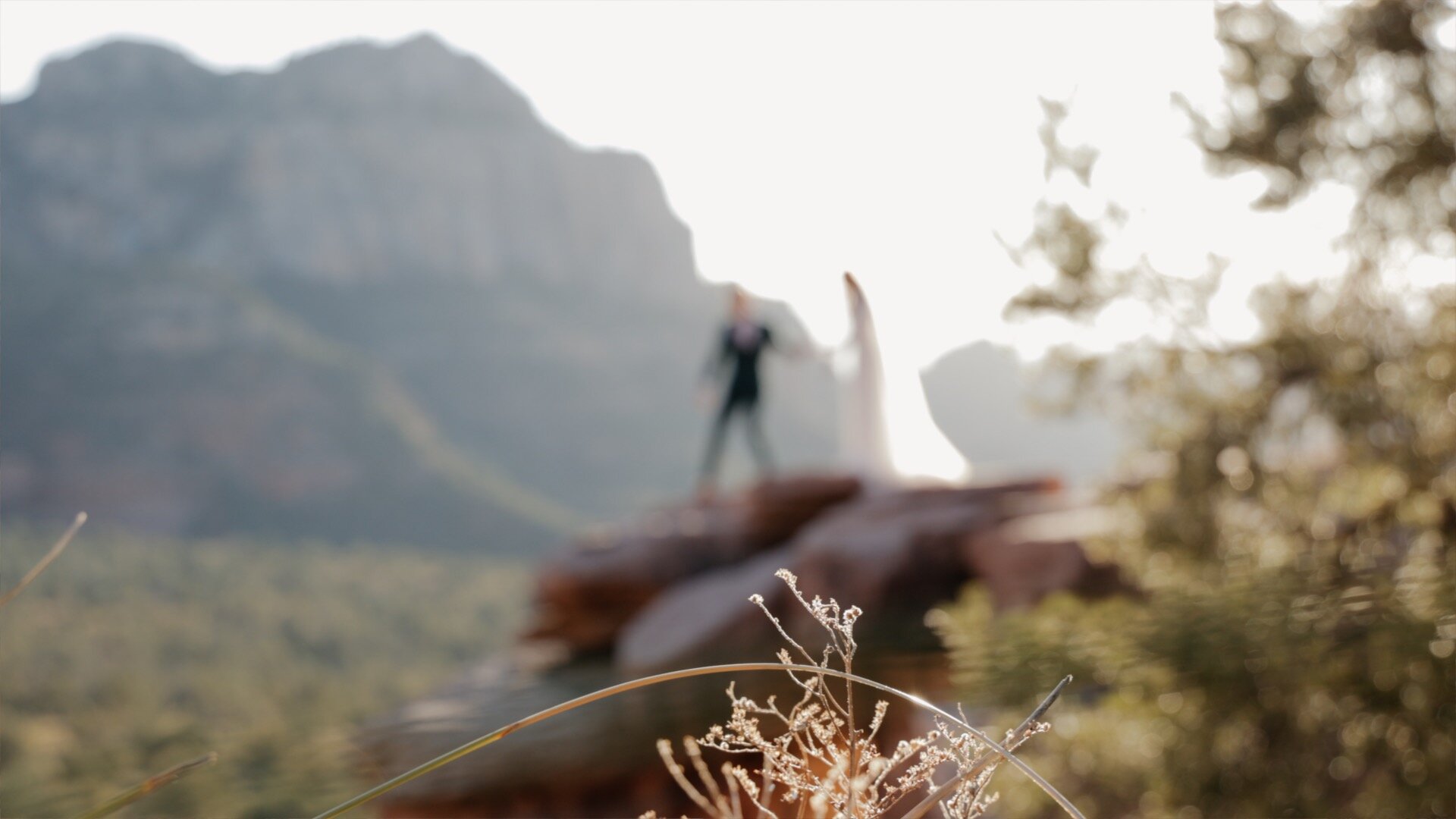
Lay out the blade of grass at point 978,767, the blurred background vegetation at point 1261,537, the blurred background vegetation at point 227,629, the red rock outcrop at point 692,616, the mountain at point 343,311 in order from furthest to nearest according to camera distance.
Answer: the mountain at point 343,311 → the blurred background vegetation at point 227,629 → the red rock outcrop at point 692,616 → the blurred background vegetation at point 1261,537 → the blade of grass at point 978,767

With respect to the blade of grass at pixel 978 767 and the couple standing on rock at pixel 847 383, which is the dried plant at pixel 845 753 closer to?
the blade of grass at pixel 978 767

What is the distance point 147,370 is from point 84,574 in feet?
112

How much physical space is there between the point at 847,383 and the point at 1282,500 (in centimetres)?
661

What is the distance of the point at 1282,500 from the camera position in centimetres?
402

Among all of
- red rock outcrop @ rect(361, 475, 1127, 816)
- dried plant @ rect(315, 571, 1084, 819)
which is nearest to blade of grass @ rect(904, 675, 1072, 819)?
dried plant @ rect(315, 571, 1084, 819)

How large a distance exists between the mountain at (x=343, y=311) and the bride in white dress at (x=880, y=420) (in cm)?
5200

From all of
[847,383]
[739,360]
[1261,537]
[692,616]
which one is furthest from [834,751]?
[847,383]

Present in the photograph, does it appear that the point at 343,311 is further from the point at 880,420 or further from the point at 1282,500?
the point at 1282,500

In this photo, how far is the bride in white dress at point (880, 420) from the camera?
10227 millimetres

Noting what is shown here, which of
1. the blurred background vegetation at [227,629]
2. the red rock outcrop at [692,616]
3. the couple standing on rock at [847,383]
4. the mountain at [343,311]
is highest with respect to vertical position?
the mountain at [343,311]

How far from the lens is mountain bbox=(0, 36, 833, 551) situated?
72.7 meters

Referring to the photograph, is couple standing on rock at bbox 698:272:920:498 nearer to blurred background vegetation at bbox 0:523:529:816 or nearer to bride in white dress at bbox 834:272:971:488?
Answer: bride in white dress at bbox 834:272:971:488

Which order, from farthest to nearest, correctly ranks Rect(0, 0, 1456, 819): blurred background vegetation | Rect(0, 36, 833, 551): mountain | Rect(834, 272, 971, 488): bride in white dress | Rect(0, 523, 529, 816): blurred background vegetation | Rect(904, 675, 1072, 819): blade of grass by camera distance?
1. Rect(0, 36, 833, 551): mountain
2. Rect(0, 523, 529, 816): blurred background vegetation
3. Rect(834, 272, 971, 488): bride in white dress
4. Rect(0, 0, 1456, 819): blurred background vegetation
5. Rect(904, 675, 1072, 819): blade of grass

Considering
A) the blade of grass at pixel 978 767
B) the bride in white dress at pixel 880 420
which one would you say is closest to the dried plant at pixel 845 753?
the blade of grass at pixel 978 767
